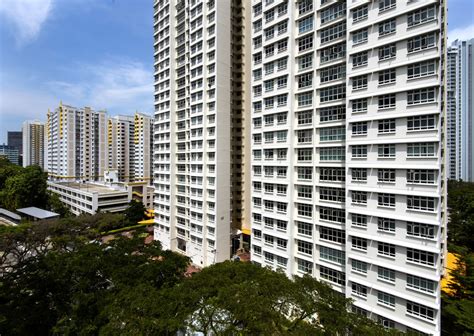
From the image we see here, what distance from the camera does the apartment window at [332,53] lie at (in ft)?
65.0

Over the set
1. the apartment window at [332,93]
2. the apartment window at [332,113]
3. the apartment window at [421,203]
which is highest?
the apartment window at [332,93]

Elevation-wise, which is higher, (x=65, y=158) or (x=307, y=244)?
(x=65, y=158)

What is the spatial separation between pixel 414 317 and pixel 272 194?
13589mm

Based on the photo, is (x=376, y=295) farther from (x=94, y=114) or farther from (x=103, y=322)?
(x=94, y=114)

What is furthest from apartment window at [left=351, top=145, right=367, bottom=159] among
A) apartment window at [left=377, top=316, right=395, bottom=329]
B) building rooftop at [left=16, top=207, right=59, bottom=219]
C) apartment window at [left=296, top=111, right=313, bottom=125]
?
building rooftop at [left=16, top=207, right=59, bottom=219]

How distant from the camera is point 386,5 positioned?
17.0 m

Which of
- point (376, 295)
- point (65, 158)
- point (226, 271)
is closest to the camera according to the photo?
point (226, 271)

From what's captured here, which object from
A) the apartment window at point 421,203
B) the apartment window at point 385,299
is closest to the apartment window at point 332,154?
the apartment window at point 421,203

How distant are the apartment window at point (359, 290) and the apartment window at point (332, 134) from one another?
37.1ft

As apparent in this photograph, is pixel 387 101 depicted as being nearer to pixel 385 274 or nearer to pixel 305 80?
pixel 305 80

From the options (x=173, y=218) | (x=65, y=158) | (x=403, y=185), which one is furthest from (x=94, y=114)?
(x=403, y=185)

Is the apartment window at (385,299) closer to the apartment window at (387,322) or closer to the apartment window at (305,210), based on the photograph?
the apartment window at (387,322)

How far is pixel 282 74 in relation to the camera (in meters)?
23.1

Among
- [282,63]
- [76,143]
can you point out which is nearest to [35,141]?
[76,143]
